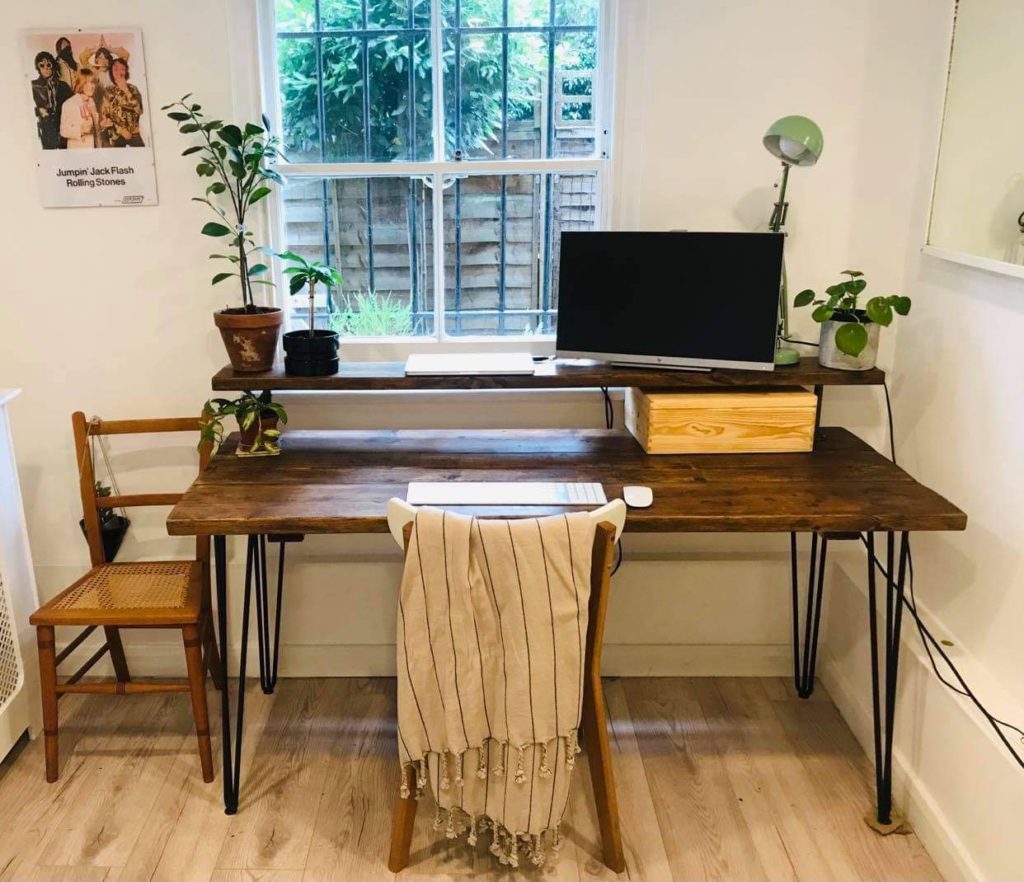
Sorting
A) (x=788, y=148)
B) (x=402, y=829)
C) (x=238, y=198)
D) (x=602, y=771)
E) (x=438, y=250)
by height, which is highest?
(x=788, y=148)

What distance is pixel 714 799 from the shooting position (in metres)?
2.14

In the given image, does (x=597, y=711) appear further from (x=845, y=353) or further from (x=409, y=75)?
(x=409, y=75)

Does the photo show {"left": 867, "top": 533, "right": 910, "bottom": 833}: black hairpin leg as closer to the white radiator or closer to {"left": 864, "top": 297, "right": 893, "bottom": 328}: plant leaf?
{"left": 864, "top": 297, "right": 893, "bottom": 328}: plant leaf

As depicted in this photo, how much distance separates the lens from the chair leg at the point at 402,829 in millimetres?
1867

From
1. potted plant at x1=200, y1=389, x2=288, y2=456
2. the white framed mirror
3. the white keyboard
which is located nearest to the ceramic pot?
the white framed mirror

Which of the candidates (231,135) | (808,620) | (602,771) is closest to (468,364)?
(231,135)

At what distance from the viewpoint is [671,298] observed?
2.13m

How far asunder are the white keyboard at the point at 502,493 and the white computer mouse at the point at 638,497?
51 millimetres

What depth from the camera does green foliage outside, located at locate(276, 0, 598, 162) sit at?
229 centimetres

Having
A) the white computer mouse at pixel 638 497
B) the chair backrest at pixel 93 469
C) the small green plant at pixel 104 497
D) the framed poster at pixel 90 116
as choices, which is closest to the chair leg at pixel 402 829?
the white computer mouse at pixel 638 497

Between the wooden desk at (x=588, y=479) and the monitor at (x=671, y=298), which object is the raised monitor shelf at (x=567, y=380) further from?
the wooden desk at (x=588, y=479)

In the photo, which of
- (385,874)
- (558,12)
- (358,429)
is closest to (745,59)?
(558,12)

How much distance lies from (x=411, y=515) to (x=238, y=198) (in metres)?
1.07

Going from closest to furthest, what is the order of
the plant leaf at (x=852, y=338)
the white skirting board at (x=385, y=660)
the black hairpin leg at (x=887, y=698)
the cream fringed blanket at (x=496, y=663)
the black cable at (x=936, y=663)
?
the cream fringed blanket at (x=496, y=663)
the black cable at (x=936, y=663)
the black hairpin leg at (x=887, y=698)
the plant leaf at (x=852, y=338)
the white skirting board at (x=385, y=660)
